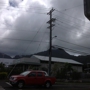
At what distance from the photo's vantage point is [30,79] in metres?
19.7

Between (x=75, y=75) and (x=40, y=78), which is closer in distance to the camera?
(x=40, y=78)

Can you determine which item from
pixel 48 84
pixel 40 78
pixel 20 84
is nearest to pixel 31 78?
pixel 40 78

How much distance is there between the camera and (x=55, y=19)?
38.9 meters

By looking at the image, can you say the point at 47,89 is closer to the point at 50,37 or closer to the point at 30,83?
the point at 30,83

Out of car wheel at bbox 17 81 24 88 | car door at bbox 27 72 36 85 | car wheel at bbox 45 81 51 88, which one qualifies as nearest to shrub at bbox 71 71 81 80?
car wheel at bbox 45 81 51 88

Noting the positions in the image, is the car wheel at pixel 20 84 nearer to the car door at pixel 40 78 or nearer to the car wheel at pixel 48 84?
the car door at pixel 40 78

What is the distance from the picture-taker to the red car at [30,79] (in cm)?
1912

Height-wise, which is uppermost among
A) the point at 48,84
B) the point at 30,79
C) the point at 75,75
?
the point at 75,75

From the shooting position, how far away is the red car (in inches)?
753

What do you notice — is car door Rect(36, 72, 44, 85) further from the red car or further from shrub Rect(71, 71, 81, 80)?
shrub Rect(71, 71, 81, 80)

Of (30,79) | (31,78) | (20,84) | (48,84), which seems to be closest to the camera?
(20,84)

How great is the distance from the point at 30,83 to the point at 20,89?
1.48 m

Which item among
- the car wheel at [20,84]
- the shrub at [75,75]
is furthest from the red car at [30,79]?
the shrub at [75,75]

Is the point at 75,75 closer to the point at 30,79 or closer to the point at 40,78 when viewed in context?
the point at 40,78
